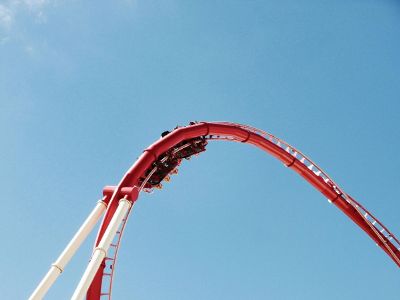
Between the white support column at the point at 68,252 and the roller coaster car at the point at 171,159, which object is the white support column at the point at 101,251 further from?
the roller coaster car at the point at 171,159

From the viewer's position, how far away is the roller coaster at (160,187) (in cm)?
A: 954

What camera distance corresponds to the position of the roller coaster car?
13875 millimetres

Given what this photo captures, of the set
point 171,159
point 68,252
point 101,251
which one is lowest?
point 68,252

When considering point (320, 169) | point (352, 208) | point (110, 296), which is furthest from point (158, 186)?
point (352, 208)

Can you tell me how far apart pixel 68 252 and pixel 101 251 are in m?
1.27

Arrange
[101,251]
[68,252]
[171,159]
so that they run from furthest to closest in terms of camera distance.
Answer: [171,159] < [68,252] < [101,251]

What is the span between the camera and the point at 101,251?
924 cm

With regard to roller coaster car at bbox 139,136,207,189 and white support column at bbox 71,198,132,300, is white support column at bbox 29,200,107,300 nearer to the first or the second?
white support column at bbox 71,198,132,300

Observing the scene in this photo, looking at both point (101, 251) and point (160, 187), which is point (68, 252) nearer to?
point (101, 251)

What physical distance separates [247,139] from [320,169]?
132 inches

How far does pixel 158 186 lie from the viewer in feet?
48.1

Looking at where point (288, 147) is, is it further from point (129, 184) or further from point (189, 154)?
point (129, 184)

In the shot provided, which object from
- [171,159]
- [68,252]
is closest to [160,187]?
[171,159]

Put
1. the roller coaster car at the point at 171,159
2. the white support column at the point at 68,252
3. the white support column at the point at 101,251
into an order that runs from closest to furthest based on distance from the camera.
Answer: the white support column at the point at 101,251 → the white support column at the point at 68,252 → the roller coaster car at the point at 171,159
